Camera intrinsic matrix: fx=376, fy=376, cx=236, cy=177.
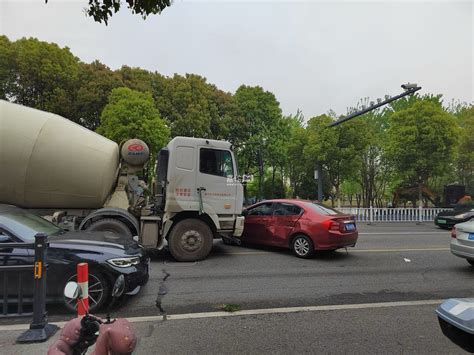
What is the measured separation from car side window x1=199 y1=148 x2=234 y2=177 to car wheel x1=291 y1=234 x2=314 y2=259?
2285 mm

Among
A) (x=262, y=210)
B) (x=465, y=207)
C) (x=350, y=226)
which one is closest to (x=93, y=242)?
(x=262, y=210)

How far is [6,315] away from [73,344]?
10.4ft

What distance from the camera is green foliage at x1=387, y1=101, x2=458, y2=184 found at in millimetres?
22188

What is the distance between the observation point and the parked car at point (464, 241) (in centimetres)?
762

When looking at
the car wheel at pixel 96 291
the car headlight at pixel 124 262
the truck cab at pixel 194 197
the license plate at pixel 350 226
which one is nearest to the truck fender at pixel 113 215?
the truck cab at pixel 194 197

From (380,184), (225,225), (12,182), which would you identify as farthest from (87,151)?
(380,184)

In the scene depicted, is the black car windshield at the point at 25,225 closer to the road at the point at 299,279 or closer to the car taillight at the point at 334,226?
the road at the point at 299,279

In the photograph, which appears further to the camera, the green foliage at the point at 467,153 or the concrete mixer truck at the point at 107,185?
the green foliage at the point at 467,153

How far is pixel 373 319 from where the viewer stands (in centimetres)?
511

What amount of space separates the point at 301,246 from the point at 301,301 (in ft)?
11.0

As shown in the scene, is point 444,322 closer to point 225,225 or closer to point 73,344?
point 73,344

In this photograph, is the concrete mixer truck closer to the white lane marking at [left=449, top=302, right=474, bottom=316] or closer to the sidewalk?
the sidewalk

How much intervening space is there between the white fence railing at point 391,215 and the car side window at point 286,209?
508 inches

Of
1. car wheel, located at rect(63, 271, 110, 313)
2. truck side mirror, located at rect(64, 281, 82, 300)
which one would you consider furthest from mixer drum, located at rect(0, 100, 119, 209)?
truck side mirror, located at rect(64, 281, 82, 300)
